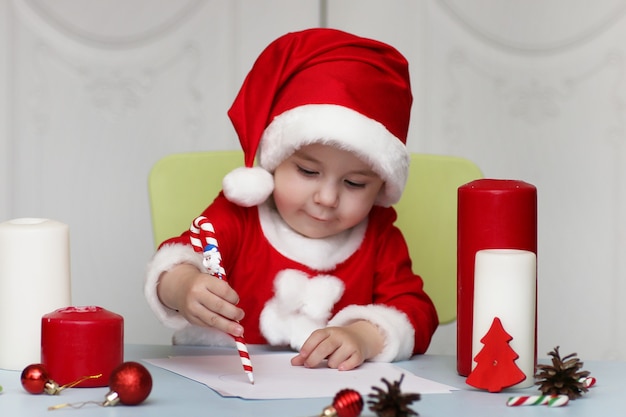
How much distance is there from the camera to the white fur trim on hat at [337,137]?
1449 millimetres

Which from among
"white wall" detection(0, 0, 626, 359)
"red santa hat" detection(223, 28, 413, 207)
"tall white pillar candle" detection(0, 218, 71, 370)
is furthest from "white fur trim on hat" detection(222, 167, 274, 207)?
"white wall" detection(0, 0, 626, 359)

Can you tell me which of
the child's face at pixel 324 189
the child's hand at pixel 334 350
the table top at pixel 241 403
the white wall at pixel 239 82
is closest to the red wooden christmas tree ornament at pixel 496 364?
the table top at pixel 241 403

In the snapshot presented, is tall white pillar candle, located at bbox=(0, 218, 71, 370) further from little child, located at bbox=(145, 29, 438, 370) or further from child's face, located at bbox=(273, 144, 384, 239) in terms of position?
child's face, located at bbox=(273, 144, 384, 239)

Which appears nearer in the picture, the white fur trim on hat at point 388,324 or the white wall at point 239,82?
the white fur trim on hat at point 388,324

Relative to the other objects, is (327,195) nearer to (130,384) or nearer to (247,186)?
(247,186)

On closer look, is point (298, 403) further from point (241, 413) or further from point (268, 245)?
point (268, 245)

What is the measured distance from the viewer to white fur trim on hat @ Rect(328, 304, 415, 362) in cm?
134

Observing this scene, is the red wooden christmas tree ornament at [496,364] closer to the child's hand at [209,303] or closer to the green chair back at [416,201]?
the child's hand at [209,303]

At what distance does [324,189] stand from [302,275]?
0.15 meters

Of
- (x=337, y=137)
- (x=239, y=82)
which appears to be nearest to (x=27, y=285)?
(x=337, y=137)

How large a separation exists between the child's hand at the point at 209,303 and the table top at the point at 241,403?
74 mm

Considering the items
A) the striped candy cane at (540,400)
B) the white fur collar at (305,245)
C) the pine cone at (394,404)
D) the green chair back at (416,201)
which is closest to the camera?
the pine cone at (394,404)

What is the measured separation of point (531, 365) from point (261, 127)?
1.90ft

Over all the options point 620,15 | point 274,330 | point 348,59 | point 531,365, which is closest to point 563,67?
point 620,15
